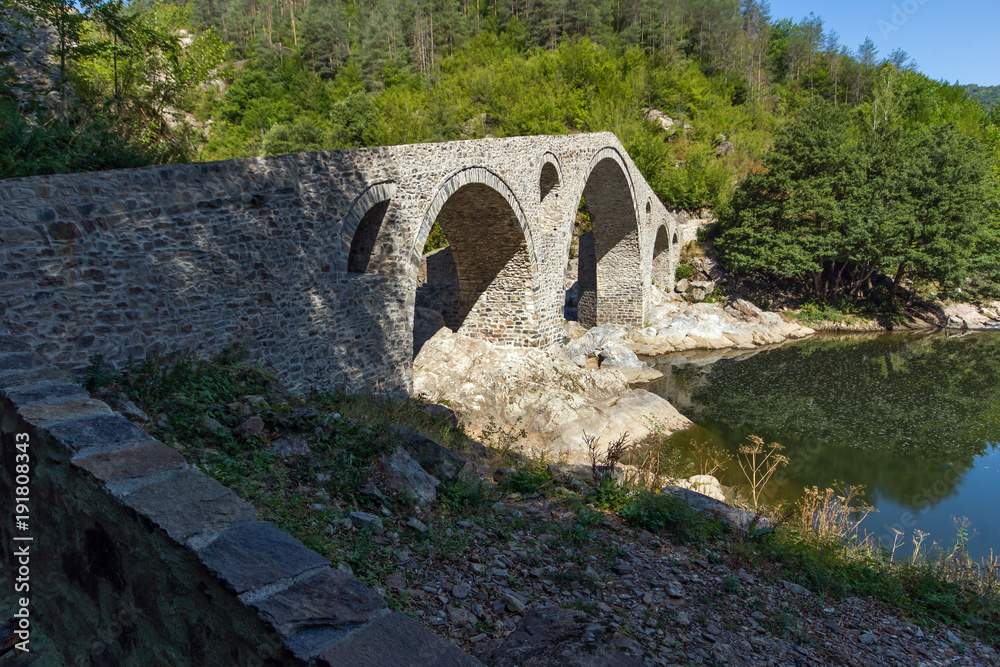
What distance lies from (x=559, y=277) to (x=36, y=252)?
10420mm

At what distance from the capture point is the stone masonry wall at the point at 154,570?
1.49 meters

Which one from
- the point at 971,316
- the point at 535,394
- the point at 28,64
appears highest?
the point at 28,64

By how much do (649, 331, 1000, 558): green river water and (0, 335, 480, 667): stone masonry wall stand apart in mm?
8050

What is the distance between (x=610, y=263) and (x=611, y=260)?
12 centimetres

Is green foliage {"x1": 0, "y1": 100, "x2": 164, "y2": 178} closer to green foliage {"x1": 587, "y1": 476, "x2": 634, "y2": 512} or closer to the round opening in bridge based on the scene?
green foliage {"x1": 587, "y1": 476, "x2": 634, "y2": 512}

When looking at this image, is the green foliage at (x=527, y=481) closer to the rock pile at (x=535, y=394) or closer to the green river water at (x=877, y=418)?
the rock pile at (x=535, y=394)

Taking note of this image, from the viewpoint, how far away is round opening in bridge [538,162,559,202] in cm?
→ 1329

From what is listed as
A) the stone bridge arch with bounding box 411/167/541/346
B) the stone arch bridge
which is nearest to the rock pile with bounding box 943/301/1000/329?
the stone arch bridge

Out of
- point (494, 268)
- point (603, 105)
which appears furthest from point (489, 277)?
point (603, 105)

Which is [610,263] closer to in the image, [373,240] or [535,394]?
[535,394]

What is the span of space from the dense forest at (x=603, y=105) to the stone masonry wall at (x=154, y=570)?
427cm

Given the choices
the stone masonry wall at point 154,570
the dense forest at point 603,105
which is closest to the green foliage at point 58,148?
the dense forest at point 603,105

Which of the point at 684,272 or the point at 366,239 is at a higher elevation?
the point at 366,239

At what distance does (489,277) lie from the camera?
12.7 metres
